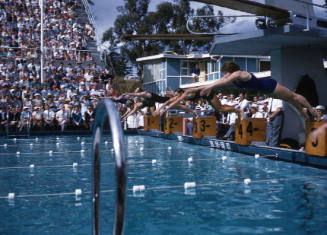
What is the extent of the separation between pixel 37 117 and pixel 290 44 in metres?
13.0

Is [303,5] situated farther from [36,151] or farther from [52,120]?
[52,120]

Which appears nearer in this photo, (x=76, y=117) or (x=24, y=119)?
(x=24, y=119)

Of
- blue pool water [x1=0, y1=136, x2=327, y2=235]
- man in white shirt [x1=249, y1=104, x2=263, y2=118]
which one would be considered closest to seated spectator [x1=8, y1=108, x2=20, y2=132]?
blue pool water [x1=0, y1=136, x2=327, y2=235]

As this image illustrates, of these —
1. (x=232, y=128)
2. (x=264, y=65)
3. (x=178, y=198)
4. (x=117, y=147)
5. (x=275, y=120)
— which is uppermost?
(x=264, y=65)

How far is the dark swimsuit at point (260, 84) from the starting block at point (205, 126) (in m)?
6.40

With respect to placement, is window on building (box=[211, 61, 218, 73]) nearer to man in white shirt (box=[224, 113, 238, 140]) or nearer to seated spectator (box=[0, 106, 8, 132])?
man in white shirt (box=[224, 113, 238, 140])

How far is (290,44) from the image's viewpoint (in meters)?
11.5

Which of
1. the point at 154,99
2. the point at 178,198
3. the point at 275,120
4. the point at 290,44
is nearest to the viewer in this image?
the point at 178,198

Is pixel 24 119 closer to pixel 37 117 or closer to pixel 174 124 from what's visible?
pixel 37 117

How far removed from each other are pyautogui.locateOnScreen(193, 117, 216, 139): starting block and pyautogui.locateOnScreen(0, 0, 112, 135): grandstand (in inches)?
286

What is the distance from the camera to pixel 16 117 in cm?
1927

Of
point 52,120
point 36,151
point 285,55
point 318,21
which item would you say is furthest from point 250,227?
point 52,120

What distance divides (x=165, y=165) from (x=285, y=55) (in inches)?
204

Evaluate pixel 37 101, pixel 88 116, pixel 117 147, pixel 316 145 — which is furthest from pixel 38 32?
pixel 117 147
